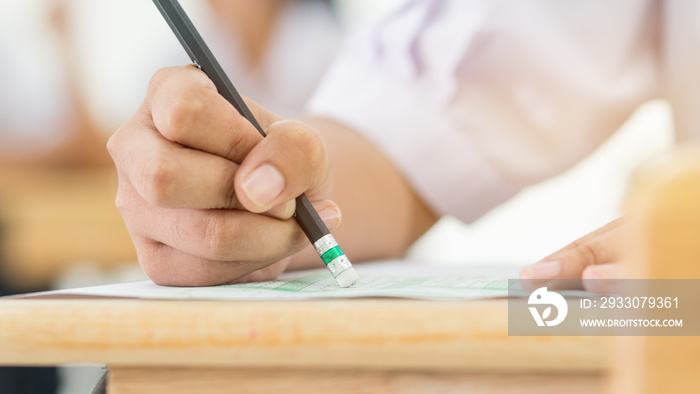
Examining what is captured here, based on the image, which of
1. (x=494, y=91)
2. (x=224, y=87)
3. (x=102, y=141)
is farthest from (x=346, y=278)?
(x=102, y=141)

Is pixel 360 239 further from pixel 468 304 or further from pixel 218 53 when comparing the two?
pixel 218 53

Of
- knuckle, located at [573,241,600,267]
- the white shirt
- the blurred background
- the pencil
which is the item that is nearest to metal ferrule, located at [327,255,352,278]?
the pencil

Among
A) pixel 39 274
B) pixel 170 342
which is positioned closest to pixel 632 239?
pixel 170 342

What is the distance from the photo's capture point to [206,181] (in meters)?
0.25

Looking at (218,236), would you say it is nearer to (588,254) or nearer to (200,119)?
(200,119)

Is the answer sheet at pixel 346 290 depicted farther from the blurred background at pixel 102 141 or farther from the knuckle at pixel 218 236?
the blurred background at pixel 102 141

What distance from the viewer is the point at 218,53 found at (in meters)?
0.95

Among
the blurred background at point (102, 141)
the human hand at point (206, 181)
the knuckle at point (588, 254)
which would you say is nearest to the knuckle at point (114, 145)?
the human hand at point (206, 181)

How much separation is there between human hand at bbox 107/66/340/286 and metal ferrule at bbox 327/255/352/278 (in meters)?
0.03

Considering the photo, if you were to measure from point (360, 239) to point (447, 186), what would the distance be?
154mm

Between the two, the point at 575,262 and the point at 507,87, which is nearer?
the point at 575,262

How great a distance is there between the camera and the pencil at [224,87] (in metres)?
0.27

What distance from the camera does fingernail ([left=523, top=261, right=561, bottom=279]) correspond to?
229 millimetres

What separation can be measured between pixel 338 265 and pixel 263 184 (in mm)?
52
